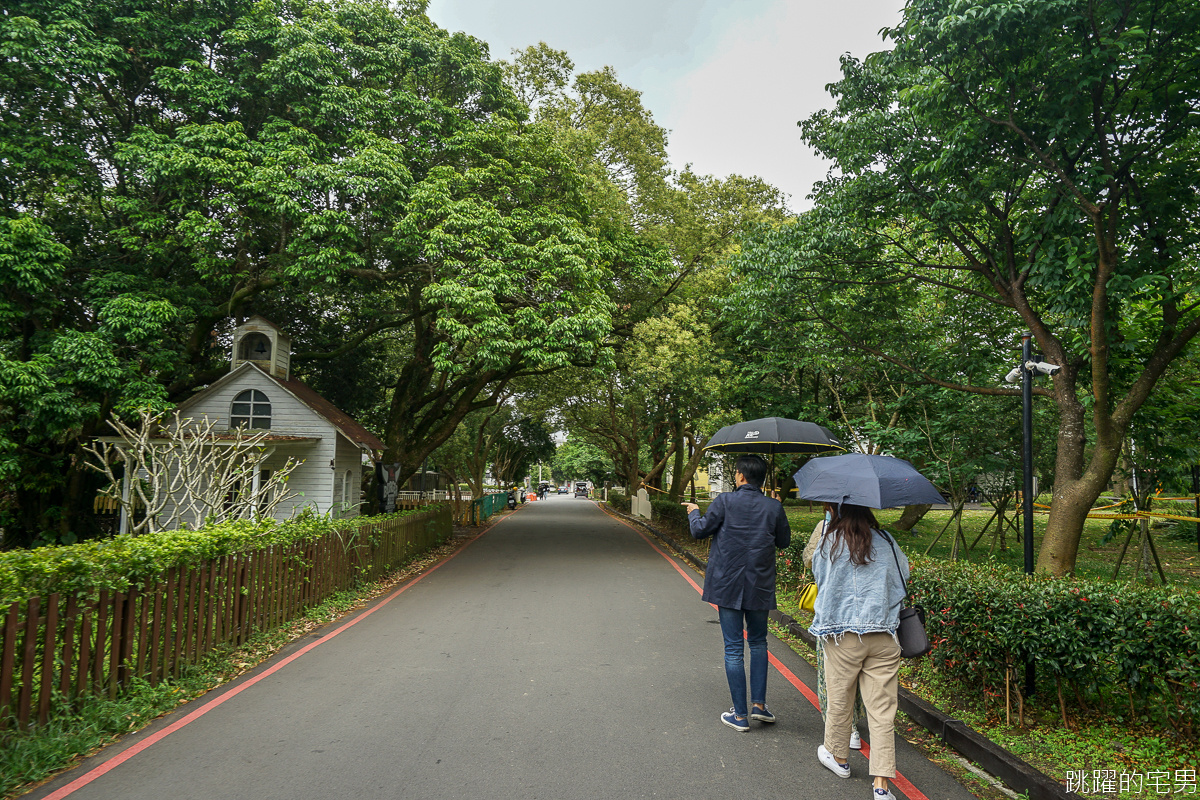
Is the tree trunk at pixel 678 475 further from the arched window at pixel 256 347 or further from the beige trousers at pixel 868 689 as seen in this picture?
the beige trousers at pixel 868 689

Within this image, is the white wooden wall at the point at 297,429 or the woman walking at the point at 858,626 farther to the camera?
the white wooden wall at the point at 297,429

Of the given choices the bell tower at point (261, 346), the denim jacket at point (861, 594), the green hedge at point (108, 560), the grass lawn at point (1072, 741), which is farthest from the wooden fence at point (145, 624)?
the bell tower at point (261, 346)

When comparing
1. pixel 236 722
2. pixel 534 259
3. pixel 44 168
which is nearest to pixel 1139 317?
pixel 534 259

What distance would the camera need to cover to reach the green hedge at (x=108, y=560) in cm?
426

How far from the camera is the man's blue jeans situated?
4520 mm

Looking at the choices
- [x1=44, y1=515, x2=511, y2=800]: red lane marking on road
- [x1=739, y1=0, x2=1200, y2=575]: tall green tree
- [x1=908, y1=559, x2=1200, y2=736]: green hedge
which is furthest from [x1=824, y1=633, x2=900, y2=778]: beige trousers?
[x1=44, y1=515, x2=511, y2=800]: red lane marking on road

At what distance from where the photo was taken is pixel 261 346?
1661 centimetres

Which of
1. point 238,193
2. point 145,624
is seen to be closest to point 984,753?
point 145,624

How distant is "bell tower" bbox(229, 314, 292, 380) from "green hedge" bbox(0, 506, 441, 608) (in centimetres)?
1037

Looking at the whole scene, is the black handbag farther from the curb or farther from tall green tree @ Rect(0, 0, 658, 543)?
tall green tree @ Rect(0, 0, 658, 543)

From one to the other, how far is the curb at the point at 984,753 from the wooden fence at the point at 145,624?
6055mm

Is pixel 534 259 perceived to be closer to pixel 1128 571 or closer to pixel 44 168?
pixel 44 168

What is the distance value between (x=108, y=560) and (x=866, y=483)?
547 centimetres

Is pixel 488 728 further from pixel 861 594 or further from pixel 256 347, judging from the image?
pixel 256 347
